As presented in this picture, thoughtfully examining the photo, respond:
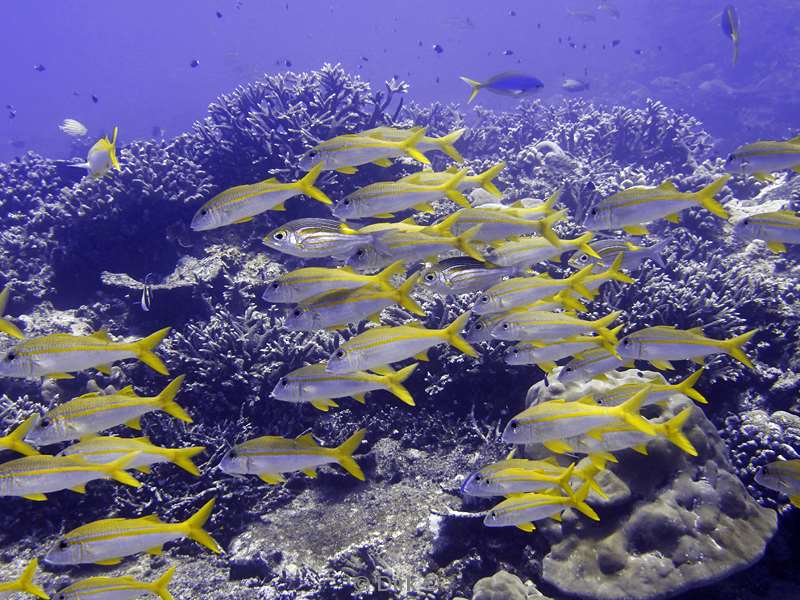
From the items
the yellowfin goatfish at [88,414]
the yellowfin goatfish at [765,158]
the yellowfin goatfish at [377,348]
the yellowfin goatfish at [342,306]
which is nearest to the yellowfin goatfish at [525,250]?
the yellowfin goatfish at [342,306]

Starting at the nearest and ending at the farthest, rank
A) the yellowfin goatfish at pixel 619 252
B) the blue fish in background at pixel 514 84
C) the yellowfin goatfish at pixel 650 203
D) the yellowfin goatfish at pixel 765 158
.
A: the yellowfin goatfish at pixel 650 203 → the yellowfin goatfish at pixel 765 158 → the yellowfin goatfish at pixel 619 252 → the blue fish in background at pixel 514 84

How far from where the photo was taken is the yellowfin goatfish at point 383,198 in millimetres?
4109

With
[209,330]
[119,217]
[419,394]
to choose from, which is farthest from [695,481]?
[119,217]

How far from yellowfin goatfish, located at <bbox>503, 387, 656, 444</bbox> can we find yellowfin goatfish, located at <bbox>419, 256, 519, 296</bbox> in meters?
1.17

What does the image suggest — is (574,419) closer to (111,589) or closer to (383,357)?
(383,357)

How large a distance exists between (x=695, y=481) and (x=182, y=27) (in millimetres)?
143479

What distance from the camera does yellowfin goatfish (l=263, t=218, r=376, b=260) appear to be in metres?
3.88

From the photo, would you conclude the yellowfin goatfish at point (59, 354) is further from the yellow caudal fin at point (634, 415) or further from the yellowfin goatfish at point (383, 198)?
the yellow caudal fin at point (634, 415)

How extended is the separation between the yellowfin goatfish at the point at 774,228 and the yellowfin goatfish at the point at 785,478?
234 cm

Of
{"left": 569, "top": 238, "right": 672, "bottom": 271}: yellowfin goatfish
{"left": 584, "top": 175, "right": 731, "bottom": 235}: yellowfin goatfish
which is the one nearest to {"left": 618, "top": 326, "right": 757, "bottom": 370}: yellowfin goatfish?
{"left": 584, "top": 175, "right": 731, "bottom": 235}: yellowfin goatfish

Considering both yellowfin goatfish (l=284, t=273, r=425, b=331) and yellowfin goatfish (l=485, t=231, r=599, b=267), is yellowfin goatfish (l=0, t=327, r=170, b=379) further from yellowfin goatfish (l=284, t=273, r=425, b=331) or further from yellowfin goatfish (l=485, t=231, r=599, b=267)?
yellowfin goatfish (l=485, t=231, r=599, b=267)

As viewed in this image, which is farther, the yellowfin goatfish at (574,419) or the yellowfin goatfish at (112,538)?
the yellowfin goatfish at (574,419)

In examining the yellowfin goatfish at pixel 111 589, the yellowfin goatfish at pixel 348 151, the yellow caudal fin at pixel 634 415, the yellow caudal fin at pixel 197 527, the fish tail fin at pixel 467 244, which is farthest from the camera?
the yellowfin goatfish at pixel 348 151

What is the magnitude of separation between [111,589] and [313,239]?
2696mm
